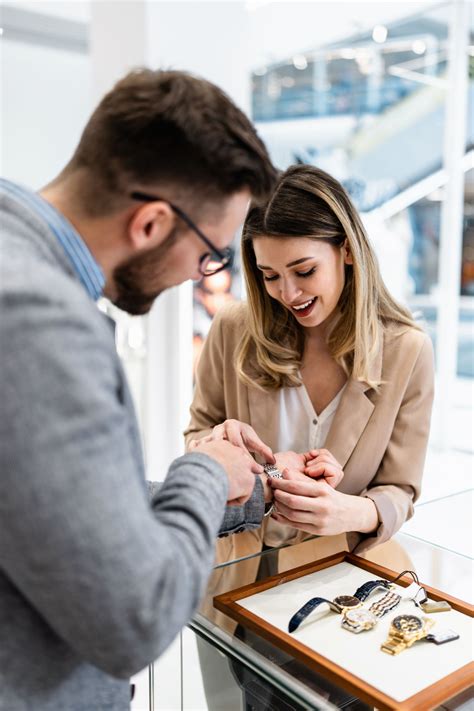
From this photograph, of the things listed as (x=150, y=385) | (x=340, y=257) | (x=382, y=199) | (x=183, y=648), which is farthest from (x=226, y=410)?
(x=382, y=199)

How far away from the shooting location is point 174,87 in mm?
844

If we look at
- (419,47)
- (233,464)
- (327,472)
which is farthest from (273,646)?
(419,47)

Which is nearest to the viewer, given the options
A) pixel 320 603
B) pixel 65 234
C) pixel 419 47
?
pixel 65 234

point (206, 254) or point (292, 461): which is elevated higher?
point (206, 254)

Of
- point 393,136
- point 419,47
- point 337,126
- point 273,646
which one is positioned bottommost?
point 273,646

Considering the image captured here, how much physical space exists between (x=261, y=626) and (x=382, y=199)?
17.2 feet

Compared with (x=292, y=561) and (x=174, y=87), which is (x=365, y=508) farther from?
(x=174, y=87)

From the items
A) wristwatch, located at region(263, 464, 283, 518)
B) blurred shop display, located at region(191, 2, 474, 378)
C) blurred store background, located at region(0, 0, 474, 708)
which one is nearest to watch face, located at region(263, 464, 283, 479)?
wristwatch, located at region(263, 464, 283, 518)

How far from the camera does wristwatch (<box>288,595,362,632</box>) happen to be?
3.79ft

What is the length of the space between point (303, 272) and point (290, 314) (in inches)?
9.7

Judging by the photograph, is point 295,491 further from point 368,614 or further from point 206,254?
point 206,254

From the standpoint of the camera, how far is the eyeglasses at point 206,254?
841mm

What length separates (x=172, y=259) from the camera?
2.96 ft

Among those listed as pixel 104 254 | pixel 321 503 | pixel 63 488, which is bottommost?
pixel 321 503
